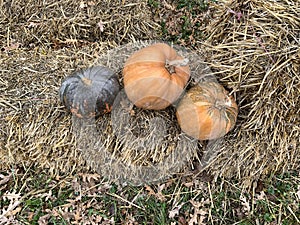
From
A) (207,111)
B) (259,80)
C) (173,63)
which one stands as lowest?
(207,111)

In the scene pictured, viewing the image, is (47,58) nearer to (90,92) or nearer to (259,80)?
(90,92)

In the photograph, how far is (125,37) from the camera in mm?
4844

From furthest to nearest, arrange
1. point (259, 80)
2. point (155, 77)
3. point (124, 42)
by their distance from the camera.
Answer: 1. point (124, 42)
2. point (259, 80)
3. point (155, 77)

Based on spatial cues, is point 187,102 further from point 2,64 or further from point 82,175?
point 2,64

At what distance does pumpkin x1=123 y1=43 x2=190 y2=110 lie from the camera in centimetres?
366

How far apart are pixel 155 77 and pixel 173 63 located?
197 mm

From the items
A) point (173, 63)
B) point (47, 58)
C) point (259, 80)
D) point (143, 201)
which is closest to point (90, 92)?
point (173, 63)

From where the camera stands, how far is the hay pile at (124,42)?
3.76 m

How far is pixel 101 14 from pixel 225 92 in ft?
5.88

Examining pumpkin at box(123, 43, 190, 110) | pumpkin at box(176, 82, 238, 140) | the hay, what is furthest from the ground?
pumpkin at box(123, 43, 190, 110)

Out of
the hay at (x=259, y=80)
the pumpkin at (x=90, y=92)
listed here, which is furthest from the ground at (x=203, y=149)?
the pumpkin at (x=90, y=92)

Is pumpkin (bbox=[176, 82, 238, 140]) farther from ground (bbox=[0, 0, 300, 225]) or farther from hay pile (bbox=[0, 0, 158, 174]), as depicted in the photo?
hay pile (bbox=[0, 0, 158, 174])

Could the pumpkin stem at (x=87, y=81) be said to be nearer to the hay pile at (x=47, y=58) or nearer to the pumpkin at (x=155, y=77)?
the pumpkin at (x=155, y=77)

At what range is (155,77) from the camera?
3643mm
